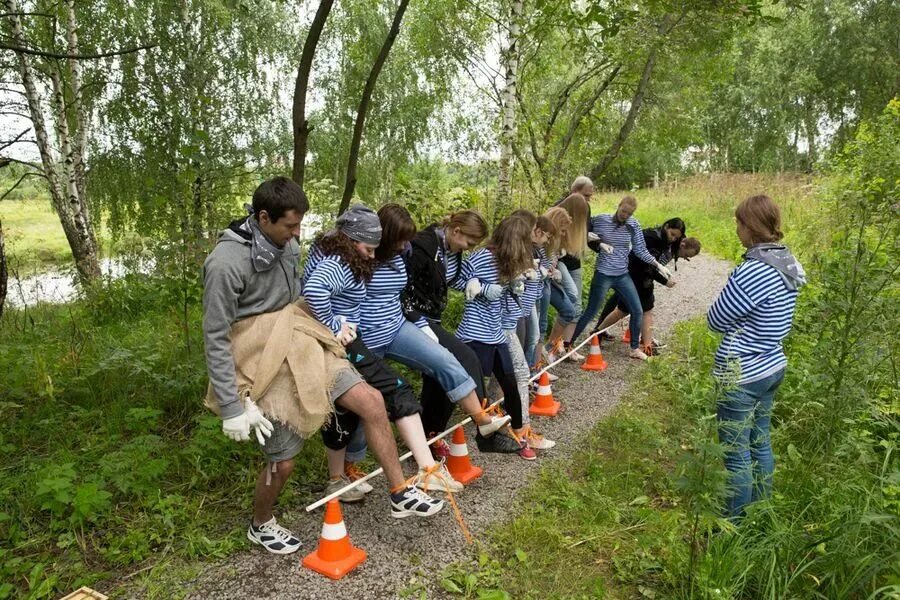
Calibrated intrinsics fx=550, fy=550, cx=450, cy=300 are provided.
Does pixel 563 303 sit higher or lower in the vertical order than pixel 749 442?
higher

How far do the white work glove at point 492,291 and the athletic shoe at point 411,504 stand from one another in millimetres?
1521

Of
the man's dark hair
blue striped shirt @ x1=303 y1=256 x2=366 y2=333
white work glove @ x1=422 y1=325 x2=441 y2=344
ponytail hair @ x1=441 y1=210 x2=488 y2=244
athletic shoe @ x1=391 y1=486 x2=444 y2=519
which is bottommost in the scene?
athletic shoe @ x1=391 y1=486 x2=444 y2=519

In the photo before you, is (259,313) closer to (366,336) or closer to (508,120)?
(366,336)

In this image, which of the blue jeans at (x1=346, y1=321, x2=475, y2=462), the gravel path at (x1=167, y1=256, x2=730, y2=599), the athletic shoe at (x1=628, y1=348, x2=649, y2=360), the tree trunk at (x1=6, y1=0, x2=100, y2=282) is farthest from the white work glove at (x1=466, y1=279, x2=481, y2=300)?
the tree trunk at (x1=6, y1=0, x2=100, y2=282)

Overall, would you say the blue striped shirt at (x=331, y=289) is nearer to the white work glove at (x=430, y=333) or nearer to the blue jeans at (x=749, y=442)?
the white work glove at (x=430, y=333)

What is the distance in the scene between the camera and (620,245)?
21.3ft

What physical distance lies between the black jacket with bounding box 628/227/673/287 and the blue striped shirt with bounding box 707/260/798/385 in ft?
12.1

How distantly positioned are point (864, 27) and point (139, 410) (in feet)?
110

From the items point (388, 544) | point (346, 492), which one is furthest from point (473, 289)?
point (388, 544)

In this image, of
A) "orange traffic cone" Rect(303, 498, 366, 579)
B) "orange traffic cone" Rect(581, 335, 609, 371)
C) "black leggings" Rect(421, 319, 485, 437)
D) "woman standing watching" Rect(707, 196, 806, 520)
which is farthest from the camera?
"orange traffic cone" Rect(581, 335, 609, 371)

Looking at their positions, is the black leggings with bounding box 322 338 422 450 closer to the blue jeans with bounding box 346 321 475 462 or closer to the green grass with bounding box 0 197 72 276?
the blue jeans with bounding box 346 321 475 462

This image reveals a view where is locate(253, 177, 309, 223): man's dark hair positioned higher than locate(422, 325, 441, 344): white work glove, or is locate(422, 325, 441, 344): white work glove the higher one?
locate(253, 177, 309, 223): man's dark hair

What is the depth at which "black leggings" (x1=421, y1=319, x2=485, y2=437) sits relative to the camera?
3.90m

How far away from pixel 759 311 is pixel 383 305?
221 centimetres
